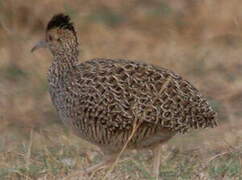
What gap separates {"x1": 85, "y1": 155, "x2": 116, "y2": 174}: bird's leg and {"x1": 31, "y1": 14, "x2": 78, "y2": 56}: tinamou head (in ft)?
2.67

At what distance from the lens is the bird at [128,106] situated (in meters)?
6.48

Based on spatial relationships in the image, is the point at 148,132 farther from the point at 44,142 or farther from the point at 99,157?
the point at 44,142

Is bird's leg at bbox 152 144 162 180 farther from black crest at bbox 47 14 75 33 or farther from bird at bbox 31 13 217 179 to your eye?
black crest at bbox 47 14 75 33

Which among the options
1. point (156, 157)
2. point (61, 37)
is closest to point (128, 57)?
point (61, 37)

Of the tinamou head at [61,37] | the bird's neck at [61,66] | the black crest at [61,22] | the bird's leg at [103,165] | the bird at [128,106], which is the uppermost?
the black crest at [61,22]

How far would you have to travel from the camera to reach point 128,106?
255 inches

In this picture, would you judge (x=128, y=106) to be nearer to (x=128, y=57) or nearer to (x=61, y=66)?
(x=61, y=66)

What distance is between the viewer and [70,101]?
6688 mm

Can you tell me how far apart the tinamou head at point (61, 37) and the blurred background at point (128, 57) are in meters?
0.70

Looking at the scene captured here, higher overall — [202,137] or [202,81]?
[202,81]

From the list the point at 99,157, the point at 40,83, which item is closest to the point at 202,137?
the point at 99,157

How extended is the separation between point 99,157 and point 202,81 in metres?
3.49

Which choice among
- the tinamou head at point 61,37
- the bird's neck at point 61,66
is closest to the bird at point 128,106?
the bird's neck at point 61,66

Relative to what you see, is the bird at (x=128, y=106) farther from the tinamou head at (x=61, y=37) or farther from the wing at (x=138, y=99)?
the tinamou head at (x=61, y=37)
